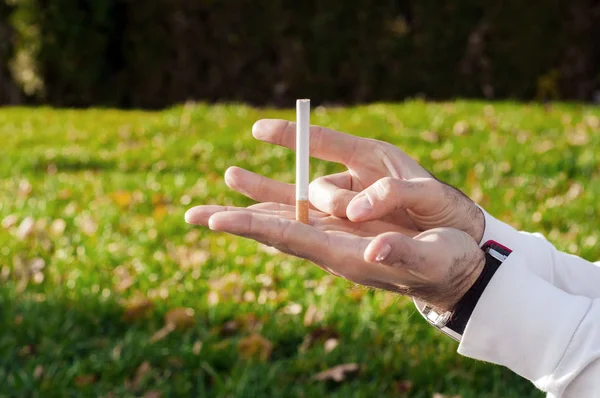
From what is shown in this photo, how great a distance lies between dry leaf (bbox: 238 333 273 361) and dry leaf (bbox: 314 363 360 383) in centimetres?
23

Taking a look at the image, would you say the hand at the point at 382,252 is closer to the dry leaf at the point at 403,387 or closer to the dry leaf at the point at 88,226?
the dry leaf at the point at 403,387

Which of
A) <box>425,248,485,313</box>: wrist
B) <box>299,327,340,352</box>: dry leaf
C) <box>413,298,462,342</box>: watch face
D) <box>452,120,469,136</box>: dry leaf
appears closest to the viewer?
<box>425,248,485,313</box>: wrist

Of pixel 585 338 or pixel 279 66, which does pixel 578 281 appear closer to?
pixel 585 338

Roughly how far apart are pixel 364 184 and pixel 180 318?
1.54 m

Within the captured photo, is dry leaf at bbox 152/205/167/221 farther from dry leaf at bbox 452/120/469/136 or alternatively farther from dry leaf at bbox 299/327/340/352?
dry leaf at bbox 452/120/469/136

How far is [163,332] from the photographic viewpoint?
305 centimetres

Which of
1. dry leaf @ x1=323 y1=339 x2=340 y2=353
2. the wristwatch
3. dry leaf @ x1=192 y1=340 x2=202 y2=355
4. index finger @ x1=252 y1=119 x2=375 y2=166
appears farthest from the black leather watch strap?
dry leaf @ x1=192 y1=340 x2=202 y2=355

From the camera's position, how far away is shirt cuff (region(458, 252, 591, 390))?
1474mm

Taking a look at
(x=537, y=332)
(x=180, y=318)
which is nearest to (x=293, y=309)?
(x=180, y=318)

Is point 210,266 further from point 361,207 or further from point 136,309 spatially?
point 361,207

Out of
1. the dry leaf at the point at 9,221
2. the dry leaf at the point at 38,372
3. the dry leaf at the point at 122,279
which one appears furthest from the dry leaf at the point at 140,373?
the dry leaf at the point at 9,221

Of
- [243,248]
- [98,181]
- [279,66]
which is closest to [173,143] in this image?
[98,181]

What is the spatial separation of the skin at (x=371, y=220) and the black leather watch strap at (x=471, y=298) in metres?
0.01

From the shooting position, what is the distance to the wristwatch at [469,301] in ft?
5.04
